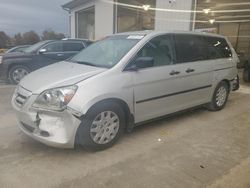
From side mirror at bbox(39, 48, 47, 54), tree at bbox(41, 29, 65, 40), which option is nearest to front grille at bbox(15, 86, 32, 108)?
side mirror at bbox(39, 48, 47, 54)

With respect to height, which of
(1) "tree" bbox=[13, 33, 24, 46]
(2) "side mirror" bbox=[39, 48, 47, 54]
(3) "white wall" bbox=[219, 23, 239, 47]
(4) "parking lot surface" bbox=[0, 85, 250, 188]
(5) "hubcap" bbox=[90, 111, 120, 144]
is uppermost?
(3) "white wall" bbox=[219, 23, 239, 47]

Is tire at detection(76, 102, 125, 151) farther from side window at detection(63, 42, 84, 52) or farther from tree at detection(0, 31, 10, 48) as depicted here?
tree at detection(0, 31, 10, 48)

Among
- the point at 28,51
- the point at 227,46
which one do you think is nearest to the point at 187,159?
the point at 227,46

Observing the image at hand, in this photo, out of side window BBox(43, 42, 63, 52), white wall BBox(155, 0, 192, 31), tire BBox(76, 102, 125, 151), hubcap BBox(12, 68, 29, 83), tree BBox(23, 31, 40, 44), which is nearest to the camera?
tire BBox(76, 102, 125, 151)

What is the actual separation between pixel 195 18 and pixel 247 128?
6403mm

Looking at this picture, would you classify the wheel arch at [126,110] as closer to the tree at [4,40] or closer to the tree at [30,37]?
the tree at [4,40]

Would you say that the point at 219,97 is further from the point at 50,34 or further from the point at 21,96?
the point at 50,34

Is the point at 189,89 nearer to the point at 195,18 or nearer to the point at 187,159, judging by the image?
the point at 187,159

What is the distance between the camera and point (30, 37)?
71.2 ft

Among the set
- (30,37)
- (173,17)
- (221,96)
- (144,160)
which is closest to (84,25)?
(30,37)

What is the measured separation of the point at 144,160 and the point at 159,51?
6.08ft

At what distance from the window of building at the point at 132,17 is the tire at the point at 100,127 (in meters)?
10.1

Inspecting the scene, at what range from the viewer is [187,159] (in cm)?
350

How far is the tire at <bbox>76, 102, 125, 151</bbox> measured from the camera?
3.38 m
